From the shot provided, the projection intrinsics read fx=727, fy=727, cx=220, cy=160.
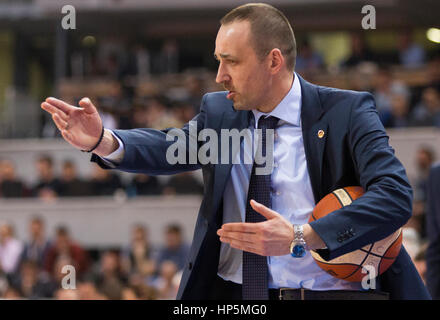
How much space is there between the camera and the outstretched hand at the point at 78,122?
270cm

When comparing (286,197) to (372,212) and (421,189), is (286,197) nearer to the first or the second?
(372,212)

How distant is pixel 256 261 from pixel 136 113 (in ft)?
33.2

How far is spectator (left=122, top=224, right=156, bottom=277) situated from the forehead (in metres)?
7.17

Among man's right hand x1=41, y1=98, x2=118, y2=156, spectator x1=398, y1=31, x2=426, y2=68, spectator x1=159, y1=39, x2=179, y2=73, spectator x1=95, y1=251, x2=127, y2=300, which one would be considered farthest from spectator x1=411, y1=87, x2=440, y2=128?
man's right hand x1=41, y1=98, x2=118, y2=156

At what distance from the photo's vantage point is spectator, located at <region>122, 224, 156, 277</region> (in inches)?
386

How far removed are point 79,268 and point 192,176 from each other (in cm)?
246

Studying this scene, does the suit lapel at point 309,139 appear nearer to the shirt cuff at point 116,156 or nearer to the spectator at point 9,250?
the shirt cuff at point 116,156

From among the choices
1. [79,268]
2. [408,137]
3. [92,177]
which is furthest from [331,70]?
[79,268]

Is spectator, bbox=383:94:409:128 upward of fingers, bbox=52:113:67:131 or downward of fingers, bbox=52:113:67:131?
downward

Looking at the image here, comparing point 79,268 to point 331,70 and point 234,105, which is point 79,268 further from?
point 234,105

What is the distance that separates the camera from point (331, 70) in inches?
521

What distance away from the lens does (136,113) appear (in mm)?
12719

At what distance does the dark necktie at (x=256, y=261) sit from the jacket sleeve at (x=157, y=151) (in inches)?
11.1

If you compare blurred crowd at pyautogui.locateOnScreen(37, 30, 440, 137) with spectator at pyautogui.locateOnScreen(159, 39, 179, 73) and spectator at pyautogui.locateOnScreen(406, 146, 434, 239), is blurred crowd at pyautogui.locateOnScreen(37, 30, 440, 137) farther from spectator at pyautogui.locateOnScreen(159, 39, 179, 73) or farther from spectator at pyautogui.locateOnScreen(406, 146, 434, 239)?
spectator at pyautogui.locateOnScreen(406, 146, 434, 239)
